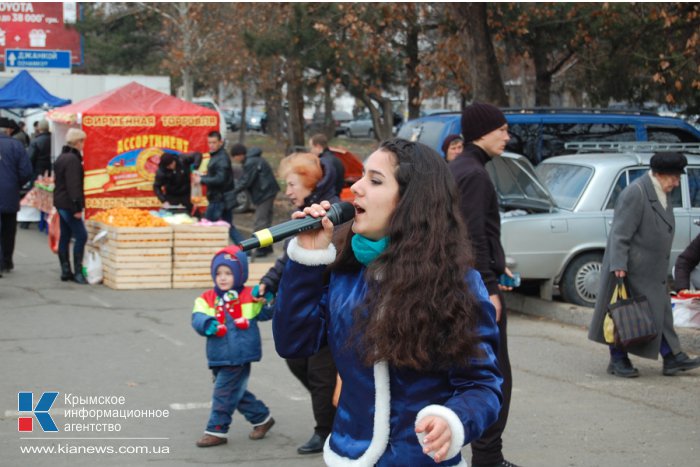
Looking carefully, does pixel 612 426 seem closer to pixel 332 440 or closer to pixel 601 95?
pixel 332 440

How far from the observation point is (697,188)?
11.3 meters

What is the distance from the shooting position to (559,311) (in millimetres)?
10672

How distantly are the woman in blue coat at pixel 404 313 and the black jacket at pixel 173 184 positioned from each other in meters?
12.1

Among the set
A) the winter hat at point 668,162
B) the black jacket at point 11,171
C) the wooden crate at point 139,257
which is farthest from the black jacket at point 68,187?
the winter hat at point 668,162

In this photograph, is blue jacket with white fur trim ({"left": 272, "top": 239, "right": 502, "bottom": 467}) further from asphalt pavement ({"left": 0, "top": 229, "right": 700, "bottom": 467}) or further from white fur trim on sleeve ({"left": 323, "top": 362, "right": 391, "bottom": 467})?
asphalt pavement ({"left": 0, "top": 229, "right": 700, "bottom": 467})

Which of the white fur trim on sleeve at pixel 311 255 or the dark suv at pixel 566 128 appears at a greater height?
the dark suv at pixel 566 128

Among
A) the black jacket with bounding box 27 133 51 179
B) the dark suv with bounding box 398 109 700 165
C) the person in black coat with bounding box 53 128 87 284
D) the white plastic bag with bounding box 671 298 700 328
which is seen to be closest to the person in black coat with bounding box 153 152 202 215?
the person in black coat with bounding box 53 128 87 284

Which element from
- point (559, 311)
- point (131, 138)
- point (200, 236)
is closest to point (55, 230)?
point (131, 138)

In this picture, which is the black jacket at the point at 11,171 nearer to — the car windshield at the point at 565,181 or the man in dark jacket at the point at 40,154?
the man in dark jacket at the point at 40,154

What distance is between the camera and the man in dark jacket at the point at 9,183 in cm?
1302

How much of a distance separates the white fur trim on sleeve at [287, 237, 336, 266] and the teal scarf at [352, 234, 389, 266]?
0.07m

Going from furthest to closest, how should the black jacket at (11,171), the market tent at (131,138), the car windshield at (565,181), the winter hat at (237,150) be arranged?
1. the winter hat at (237,150)
2. the market tent at (131,138)
3. the black jacket at (11,171)
4. the car windshield at (565,181)

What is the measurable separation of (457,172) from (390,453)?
2851 millimetres

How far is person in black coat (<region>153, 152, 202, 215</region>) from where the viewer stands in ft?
48.2
